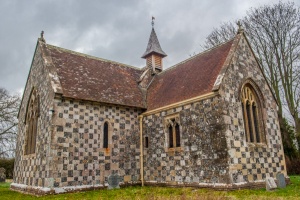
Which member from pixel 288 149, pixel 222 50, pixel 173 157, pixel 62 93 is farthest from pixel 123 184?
pixel 288 149

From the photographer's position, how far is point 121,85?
59.9 feet

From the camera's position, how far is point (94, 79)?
674 inches

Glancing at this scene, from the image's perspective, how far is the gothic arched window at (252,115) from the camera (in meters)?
13.7

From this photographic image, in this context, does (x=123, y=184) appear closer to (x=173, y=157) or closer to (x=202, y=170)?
(x=173, y=157)

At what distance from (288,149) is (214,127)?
47.2ft

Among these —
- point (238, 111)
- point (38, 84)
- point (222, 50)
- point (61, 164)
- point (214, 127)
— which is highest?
point (222, 50)

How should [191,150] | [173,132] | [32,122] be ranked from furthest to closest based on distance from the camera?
[32,122], [173,132], [191,150]

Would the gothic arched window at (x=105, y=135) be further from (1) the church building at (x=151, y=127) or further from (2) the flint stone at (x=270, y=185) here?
(2) the flint stone at (x=270, y=185)

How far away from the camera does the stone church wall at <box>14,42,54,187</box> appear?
1344cm

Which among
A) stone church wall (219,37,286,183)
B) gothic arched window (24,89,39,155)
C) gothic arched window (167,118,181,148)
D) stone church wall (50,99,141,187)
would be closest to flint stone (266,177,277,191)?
stone church wall (219,37,286,183)

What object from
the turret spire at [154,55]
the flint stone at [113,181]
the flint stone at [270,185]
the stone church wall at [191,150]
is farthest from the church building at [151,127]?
the turret spire at [154,55]

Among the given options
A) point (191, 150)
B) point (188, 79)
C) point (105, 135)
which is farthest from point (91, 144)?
point (188, 79)

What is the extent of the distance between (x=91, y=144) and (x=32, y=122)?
4.85m

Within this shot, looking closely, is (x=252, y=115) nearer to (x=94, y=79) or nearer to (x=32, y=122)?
(x=94, y=79)
